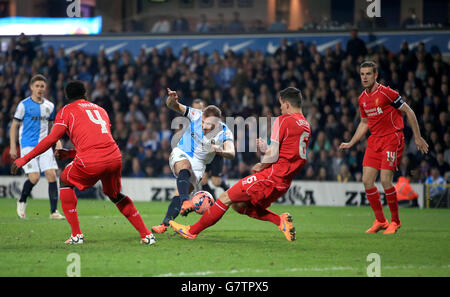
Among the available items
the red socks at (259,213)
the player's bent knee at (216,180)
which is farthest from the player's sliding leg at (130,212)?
the player's bent knee at (216,180)

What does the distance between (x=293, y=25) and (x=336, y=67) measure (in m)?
2.49

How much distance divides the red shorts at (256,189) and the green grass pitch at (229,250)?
1.96 ft

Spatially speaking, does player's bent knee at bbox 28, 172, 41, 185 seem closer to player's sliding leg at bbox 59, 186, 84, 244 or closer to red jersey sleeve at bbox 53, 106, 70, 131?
player's sliding leg at bbox 59, 186, 84, 244

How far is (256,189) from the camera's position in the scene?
827 cm

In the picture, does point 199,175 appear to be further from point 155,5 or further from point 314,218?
point 155,5

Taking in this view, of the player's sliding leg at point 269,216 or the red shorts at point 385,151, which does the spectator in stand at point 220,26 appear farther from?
the player's sliding leg at point 269,216

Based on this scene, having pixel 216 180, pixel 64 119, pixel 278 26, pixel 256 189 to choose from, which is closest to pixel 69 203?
pixel 64 119

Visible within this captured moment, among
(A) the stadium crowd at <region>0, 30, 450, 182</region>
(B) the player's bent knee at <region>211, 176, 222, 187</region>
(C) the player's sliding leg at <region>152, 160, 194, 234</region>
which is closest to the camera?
(C) the player's sliding leg at <region>152, 160, 194, 234</region>

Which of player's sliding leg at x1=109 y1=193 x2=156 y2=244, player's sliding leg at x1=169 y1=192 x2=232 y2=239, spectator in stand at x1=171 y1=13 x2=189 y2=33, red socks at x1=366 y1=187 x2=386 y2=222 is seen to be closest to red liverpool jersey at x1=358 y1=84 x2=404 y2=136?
red socks at x1=366 y1=187 x2=386 y2=222

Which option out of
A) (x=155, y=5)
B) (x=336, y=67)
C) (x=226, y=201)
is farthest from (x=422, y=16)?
(x=226, y=201)

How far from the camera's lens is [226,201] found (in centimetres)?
826

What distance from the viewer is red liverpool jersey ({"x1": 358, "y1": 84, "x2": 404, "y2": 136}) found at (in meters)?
9.92

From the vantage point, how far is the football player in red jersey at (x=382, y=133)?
32.6 feet

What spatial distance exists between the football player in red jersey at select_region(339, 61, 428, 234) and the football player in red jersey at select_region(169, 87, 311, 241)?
197 centimetres
